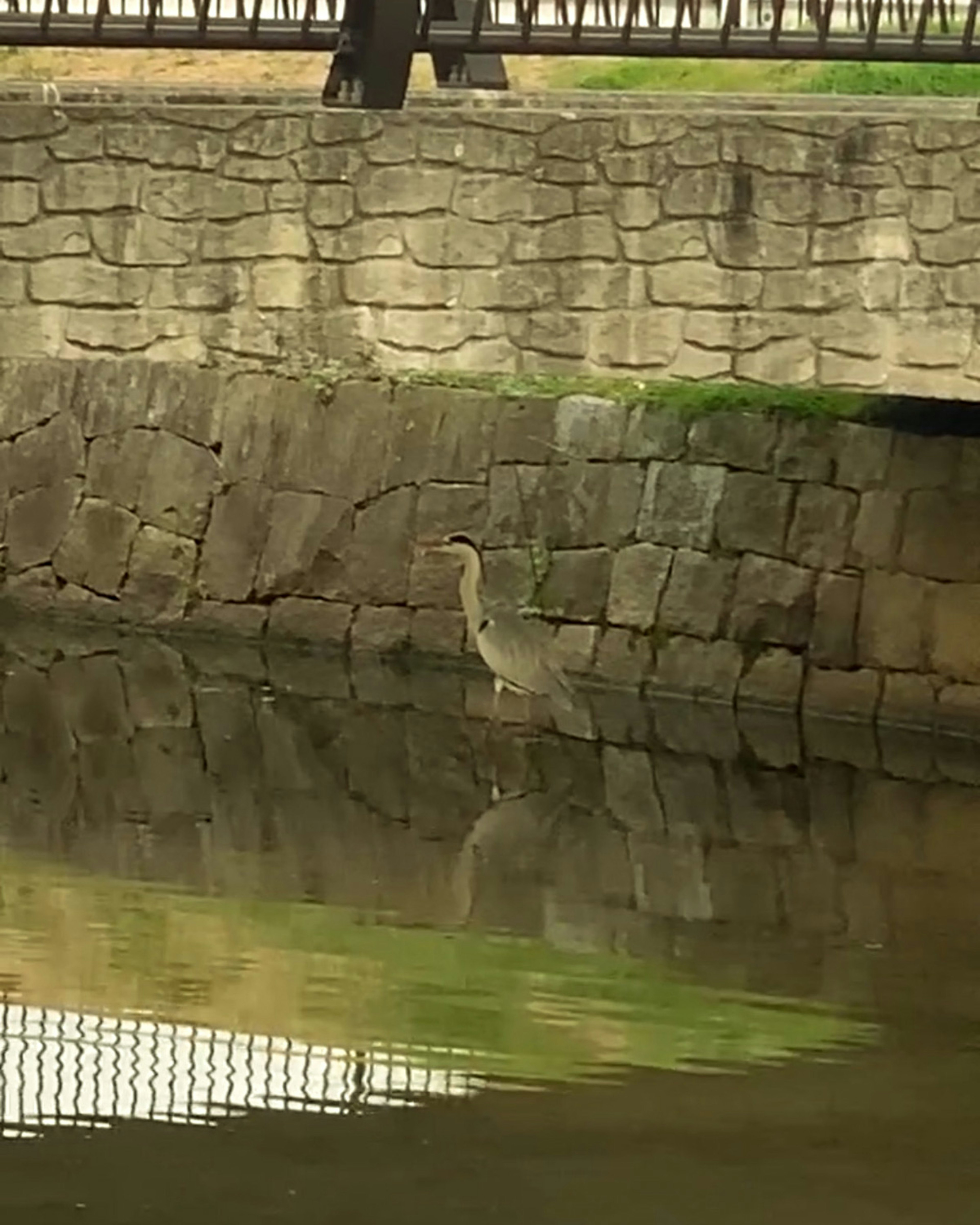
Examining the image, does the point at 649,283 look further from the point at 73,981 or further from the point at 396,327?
the point at 73,981

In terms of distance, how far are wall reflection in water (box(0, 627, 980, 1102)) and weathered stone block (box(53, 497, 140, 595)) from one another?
39cm

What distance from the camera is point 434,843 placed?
10102 mm

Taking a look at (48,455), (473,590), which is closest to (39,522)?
(48,455)

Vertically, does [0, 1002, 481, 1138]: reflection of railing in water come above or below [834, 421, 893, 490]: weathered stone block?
below

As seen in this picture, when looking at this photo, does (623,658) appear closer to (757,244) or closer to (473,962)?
(757,244)

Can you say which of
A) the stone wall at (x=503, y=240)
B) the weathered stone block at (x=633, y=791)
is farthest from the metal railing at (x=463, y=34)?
the weathered stone block at (x=633, y=791)

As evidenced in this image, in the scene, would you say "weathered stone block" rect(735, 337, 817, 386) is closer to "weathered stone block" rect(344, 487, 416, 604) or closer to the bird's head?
the bird's head

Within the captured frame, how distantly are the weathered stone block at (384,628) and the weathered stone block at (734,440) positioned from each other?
5.30ft

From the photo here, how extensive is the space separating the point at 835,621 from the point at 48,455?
159 inches

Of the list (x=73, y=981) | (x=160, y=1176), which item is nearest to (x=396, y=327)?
(x=73, y=981)

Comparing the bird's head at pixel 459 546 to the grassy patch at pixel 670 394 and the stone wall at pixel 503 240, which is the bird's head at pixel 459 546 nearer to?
the grassy patch at pixel 670 394

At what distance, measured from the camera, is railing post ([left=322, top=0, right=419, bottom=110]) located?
10805 millimetres

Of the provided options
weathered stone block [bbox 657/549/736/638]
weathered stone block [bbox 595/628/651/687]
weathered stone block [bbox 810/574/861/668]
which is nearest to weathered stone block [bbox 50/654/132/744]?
weathered stone block [bbox 595/628/651/687]

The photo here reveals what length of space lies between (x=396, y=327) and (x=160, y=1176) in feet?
15.6
